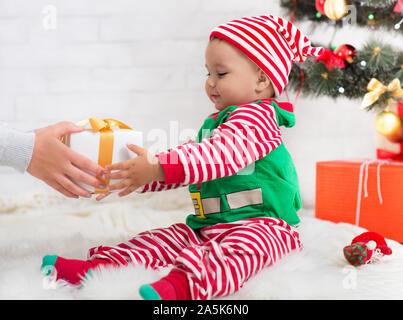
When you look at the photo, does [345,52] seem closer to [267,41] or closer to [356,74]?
[356,74]

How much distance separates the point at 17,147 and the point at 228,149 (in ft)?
1.33

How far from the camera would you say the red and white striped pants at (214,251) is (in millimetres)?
780

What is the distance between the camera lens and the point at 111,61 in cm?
196

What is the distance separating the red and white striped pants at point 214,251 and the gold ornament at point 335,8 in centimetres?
90

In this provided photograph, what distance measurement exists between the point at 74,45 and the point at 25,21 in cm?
23

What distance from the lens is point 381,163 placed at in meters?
1.50

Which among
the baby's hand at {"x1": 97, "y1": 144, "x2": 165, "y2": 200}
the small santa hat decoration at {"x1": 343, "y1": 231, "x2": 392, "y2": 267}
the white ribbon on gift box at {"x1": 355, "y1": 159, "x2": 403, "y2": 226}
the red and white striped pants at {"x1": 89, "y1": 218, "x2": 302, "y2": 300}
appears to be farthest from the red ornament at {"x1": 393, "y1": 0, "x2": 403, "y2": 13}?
the baby's hand at {"x1": 97, "y1": 144, "x2": 165, "y2": 200}

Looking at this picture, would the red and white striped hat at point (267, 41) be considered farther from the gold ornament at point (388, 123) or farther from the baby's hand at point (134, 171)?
the gold ornament at point (388, 123)

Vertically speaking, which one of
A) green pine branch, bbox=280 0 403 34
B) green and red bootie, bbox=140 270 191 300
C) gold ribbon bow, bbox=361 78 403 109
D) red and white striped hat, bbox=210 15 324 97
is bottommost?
green and red bootie, bbox=140 270 191 300

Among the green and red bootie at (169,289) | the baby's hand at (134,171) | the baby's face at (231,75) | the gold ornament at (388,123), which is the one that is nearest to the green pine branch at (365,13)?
the gold ornament at (388,123)

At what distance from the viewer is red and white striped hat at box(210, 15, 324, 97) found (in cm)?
107

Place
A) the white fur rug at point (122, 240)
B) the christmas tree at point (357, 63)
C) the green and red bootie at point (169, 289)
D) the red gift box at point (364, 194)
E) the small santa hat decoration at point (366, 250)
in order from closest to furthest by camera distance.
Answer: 1. the green and red bootie at point (169, 289)
2. the white fur rug at point (122, 240)
3. the small santa hat decoration at point (366, 250)
4. the red gift box at point (364, 194)
5. the christmas tree at point (357, 63)

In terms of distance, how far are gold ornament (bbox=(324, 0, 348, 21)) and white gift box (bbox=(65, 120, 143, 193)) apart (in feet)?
3.36

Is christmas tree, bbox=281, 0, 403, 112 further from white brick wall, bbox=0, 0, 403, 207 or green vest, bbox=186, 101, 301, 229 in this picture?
green vest, bbox=186, 101, 301, 229
